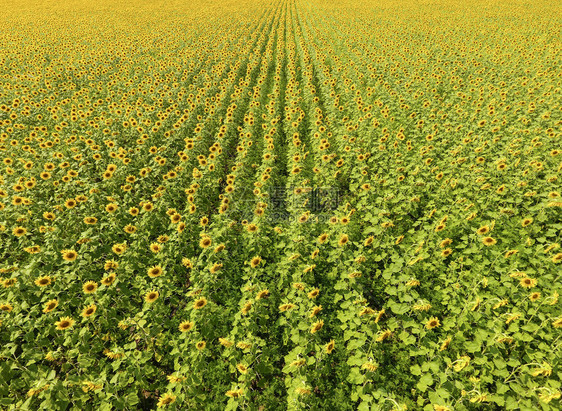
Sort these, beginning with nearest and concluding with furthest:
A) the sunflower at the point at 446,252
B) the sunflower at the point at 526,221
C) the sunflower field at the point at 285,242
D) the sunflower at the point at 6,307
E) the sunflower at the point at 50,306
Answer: the sunflower field at the point at 285,242
the sunflower at the point at 6,307
the sunflower at the point at 50,306
the sunflower at the point at 446,252
the sunflower at the point at 526,221

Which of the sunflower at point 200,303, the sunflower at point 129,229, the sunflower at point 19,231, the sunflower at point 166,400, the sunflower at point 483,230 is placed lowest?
the sunflower at point 166,400

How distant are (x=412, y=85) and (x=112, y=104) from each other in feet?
49.9

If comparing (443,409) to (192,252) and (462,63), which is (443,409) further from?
(462,63)

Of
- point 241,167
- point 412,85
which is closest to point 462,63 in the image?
point 412,85

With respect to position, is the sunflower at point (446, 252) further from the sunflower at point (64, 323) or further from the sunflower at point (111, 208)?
the sunflower at point (111, 208)

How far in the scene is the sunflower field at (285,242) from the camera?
3.91 meters

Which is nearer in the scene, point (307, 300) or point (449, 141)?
point (307, 300)

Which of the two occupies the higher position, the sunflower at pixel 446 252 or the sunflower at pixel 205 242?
the sunflower at pixel 205 242

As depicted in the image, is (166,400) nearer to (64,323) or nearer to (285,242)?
(64,323)

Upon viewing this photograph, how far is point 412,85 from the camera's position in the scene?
13648 mm

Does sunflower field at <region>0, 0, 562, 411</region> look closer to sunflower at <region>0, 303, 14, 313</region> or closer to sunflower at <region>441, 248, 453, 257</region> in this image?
sunflower at <region>441, 248, 453, 257</region>

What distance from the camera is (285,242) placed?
20.1 ft

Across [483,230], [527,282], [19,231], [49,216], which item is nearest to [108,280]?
[19,231]

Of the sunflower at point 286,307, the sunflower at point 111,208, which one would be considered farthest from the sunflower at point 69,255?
the sunflower at point 286,307
